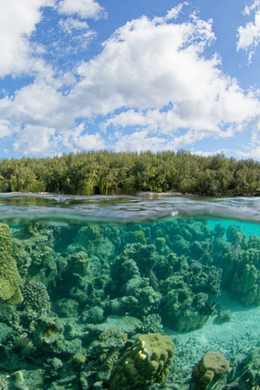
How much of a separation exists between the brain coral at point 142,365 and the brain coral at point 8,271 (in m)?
3.60

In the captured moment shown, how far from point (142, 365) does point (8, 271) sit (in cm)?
457

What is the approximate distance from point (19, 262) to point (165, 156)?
10.2m

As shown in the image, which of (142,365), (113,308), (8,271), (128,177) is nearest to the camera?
(142,365)

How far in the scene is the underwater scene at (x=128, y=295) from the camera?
22.4ft

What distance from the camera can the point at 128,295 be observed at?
8625mm

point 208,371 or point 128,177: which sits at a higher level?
point 128,177

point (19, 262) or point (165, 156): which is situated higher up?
point (165, 156)

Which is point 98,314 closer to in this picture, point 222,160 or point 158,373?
point 158,373

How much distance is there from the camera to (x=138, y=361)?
19.6ft

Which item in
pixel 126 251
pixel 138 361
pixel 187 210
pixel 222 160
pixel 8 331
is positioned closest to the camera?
pixel 138 361

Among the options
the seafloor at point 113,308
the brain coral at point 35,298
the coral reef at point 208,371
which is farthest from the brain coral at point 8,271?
the coral reef at point 208,371

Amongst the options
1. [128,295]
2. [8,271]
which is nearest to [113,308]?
[128,295]

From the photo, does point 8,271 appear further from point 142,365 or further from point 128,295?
point 142,365

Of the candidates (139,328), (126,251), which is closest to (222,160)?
(126,251)
